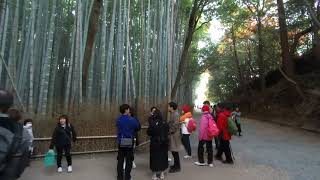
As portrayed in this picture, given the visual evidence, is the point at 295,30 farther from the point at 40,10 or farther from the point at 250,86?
the point at 40,10

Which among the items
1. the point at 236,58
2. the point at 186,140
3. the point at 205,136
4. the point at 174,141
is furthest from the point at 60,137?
the point at 236,58

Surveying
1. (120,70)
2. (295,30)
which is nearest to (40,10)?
(120,70)

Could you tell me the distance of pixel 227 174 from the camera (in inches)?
265

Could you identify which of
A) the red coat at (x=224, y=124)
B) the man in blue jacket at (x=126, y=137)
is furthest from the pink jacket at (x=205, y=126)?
the man in blue jacket at (x=126, y=137)

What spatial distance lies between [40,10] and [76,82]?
166cm

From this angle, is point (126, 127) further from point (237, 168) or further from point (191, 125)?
point (237, 168)

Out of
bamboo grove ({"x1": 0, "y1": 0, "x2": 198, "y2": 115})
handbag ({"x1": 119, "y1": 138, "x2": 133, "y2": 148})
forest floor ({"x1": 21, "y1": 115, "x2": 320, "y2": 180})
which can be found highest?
bamboo grove ({"x1": 0, "y1": 0, "x2": 198, "y2": 115})

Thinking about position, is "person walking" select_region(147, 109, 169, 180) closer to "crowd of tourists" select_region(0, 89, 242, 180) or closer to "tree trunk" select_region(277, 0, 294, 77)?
"crowd of tourists" select_region(0, 89, 242, 180)

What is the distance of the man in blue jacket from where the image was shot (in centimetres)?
588

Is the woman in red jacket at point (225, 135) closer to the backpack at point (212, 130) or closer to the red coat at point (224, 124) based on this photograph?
the red coat at point (224, 124)

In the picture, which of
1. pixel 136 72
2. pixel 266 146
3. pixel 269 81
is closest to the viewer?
pixel 266 146

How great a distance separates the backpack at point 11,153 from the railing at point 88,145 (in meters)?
5.51

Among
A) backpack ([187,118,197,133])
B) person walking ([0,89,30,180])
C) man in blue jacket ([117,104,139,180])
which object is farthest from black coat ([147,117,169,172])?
person walking ([0,89,30,180])

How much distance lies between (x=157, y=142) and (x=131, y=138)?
1.58ft
